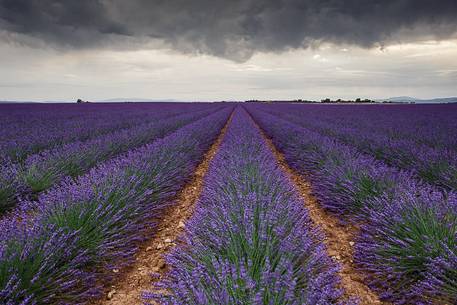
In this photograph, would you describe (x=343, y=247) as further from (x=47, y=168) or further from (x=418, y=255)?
(x=47, y=168)

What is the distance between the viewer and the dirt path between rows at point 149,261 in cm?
191

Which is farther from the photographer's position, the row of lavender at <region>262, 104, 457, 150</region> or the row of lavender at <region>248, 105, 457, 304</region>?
the row of lavender at <region>262, 104, 457, 150</region>

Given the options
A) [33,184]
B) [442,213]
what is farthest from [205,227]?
[33,184]

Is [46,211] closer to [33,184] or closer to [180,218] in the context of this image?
[180,218]

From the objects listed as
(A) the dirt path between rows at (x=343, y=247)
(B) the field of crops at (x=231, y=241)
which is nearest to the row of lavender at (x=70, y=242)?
(B) the field of crops at (x=231, y=241)

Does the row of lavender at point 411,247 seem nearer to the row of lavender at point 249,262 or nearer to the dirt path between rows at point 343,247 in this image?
the dirt path between rows at point 343,247

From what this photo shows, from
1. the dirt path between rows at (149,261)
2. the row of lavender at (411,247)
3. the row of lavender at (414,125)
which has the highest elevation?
the row of lavender at (414,125)

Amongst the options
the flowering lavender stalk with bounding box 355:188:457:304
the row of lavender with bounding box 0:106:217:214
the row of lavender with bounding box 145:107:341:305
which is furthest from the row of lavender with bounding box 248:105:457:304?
the row of lavender with bounding box 0:106:217:214

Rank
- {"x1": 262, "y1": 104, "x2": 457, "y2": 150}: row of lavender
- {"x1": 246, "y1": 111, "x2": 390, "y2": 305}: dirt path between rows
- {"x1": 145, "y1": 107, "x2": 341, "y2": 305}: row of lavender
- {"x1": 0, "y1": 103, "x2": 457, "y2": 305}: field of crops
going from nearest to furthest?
{"x1": 145, "y1": 107, "x2": 341, "y2": 305}: row of lavender, {"x1": 0, "y1": 103, "x2": 457, "y2": 305}: field of crops, {"x1": 246, "y1": 111, "x2": 390, "y2": 305}: dirt path between rows, {"x1": 262, "y1": 104, "x2": 457, "y2": 150}: row of lavender

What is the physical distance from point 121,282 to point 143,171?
168 cm

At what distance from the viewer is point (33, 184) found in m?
3.63

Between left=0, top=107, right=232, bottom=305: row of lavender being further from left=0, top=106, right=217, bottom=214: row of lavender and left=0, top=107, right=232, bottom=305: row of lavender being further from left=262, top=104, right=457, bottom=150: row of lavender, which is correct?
left=262, top=104, right=457, bottom=150: row of lavender

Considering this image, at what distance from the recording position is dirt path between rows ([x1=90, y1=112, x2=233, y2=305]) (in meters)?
1.91

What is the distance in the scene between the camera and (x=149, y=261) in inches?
93.9
